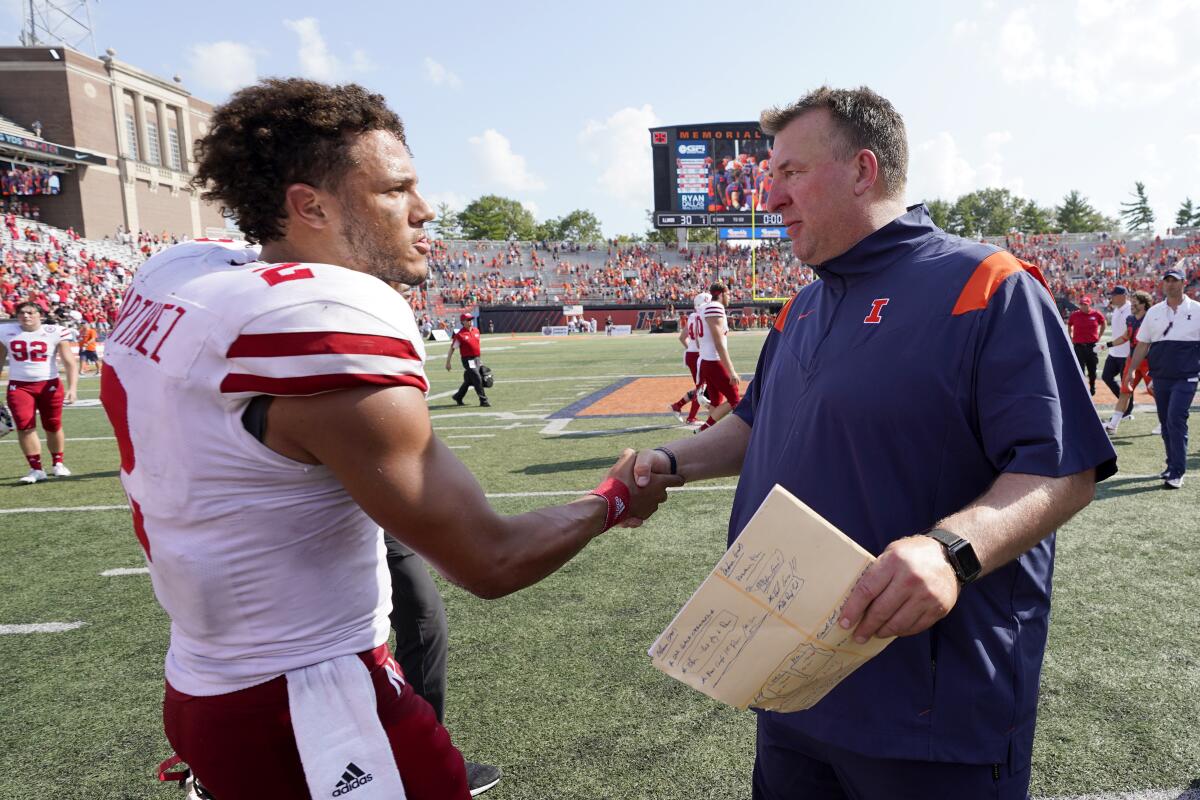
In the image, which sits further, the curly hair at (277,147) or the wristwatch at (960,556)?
the curly hair at (277,147)

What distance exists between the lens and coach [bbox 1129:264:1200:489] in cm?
686

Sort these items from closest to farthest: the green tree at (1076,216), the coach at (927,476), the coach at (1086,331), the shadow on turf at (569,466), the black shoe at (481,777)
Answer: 1. the coach at (927,476)
2. the black shoe at (481,777)
3. the shadow on turf at (569,466)
4. the coach at (1086,331)
5. the green tree at (1076,216)

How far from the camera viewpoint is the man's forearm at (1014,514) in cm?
136

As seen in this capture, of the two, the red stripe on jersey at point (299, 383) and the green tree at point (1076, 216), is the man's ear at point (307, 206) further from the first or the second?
the green tree at point (1076, 216)

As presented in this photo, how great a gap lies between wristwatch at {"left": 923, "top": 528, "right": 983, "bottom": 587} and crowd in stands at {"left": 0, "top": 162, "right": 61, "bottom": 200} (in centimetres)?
5349

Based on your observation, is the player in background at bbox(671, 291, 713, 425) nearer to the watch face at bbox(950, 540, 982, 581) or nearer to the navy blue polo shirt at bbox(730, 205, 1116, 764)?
the navy blue polo shirt at bbox(730, 205, 1116, 764)

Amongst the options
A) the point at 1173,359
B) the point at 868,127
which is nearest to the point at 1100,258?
the point at 1173,359

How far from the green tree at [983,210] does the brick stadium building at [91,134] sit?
80.7 meters

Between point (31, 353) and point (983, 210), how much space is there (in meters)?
101

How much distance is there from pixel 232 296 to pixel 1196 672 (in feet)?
13.9

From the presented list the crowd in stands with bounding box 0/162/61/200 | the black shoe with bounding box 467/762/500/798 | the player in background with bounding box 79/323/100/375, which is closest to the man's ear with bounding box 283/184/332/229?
the black shoe with bounding box 467/762/500/798

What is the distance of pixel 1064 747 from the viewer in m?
2.96

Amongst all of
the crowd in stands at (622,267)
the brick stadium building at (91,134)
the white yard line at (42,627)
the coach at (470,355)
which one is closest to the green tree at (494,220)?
the crowd in stands at (622,267)

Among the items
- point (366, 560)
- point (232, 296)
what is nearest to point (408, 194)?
point (232, 296)
